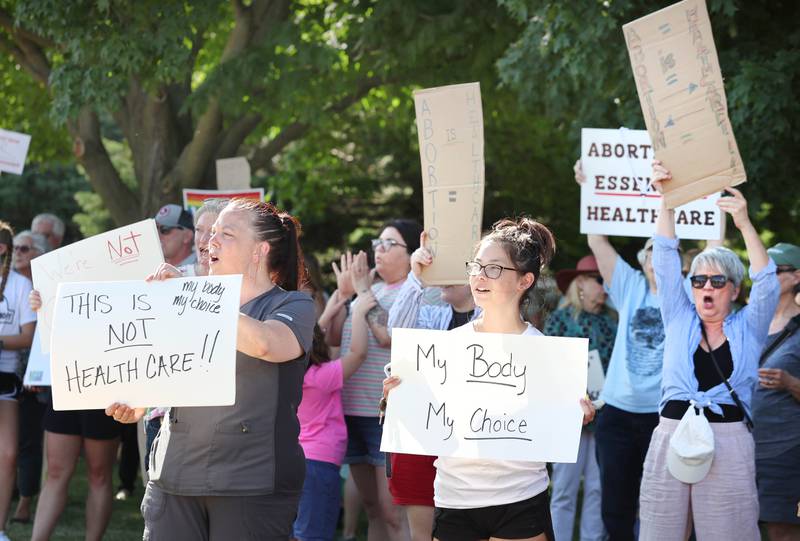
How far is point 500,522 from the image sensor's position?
165 inches

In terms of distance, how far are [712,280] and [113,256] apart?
2.88 m

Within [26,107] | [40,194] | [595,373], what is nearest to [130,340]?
[595,373]

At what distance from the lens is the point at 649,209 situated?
6.59 m

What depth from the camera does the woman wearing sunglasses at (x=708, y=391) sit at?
509 centimetres

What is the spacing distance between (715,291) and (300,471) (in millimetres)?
2363

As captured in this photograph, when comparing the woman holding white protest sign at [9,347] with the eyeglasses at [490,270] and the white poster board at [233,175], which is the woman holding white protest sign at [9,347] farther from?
the eyeglasses at [490,270]

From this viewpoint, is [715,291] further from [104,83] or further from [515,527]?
[104,83]

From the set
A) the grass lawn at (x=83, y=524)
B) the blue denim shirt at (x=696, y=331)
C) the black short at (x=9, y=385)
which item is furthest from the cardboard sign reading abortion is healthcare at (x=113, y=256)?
the grass lawn at (x=83, y=524)

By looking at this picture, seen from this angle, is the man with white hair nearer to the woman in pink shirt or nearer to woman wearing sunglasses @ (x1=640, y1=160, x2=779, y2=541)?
the woman in pink shirt

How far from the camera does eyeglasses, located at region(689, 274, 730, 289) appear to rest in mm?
5336

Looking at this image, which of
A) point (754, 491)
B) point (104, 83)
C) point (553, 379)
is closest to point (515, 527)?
point (553, 379)

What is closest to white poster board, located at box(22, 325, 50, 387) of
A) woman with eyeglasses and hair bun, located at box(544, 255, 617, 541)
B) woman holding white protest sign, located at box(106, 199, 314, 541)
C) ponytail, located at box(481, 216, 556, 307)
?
woman holding white protest sign, located at box(106, 199, 314, 541)

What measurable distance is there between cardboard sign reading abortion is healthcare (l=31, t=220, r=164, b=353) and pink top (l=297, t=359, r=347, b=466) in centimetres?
→ 133

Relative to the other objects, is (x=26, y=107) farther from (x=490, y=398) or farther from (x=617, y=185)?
(x=490, y=398)
